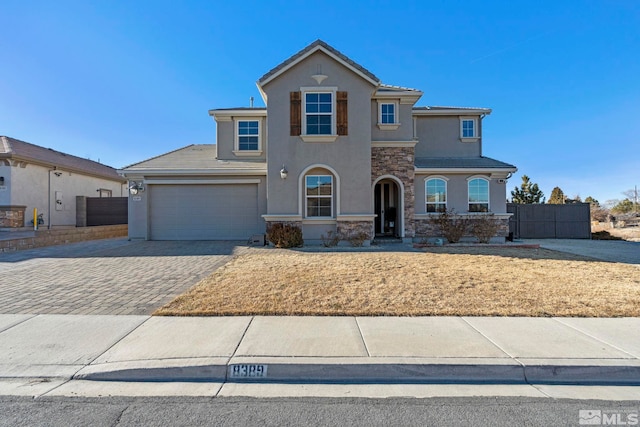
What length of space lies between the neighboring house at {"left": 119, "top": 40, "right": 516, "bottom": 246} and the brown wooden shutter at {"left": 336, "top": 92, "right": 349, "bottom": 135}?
4cm

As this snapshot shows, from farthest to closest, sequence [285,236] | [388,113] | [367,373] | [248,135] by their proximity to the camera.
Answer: [248,135] < [388,113] < [285,236] < [367,373]

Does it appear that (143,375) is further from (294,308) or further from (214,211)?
(214,211)

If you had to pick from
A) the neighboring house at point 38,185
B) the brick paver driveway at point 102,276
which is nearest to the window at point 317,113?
the brick paver driveway at point 102,276

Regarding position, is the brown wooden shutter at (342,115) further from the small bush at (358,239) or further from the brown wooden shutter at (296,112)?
the small bush at (358,239)

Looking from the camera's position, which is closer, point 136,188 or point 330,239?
point 330,239

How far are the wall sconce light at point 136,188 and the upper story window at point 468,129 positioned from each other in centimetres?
1575

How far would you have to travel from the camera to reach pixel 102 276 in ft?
23.9

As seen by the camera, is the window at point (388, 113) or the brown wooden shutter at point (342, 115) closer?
the brown wooden shutter at point (342, 115)

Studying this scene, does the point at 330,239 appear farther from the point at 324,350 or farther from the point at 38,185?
the point at 38,185

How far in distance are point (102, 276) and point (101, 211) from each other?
15963mm

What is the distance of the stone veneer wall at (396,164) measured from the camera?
1298cm

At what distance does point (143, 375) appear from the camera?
331 centimetres

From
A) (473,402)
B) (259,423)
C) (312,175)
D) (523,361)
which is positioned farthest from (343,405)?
(312,175)

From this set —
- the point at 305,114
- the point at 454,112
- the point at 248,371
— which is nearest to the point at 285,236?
the point at 305,114
